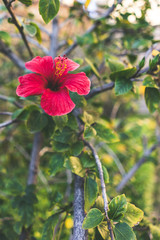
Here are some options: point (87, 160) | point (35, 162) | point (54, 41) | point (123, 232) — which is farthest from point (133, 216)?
point (54, 41)

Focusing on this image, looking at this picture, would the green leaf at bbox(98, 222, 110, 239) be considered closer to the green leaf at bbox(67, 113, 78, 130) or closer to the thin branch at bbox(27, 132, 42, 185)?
the green leaf at bbox(67, 113, 78, 130)

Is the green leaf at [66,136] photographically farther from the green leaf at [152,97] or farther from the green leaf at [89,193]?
the green leaf at [152,97]

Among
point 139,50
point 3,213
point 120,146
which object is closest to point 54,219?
point 3,213

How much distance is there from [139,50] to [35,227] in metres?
1.28

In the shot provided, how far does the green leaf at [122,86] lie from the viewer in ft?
2.02

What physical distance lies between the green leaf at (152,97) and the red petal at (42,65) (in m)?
0.33

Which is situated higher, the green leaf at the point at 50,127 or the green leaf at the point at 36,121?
the green leaf at the point at 36,121

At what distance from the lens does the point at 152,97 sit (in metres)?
0.64

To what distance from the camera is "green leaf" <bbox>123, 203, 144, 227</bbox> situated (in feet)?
1.55

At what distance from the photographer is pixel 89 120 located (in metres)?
0.65

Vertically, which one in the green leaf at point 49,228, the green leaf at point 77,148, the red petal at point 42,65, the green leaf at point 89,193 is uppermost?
the red petal at point 42,65

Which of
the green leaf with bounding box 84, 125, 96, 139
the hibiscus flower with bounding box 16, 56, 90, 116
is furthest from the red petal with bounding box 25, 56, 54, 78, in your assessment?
the green leaf with bounding box 84, 125, 96, 139

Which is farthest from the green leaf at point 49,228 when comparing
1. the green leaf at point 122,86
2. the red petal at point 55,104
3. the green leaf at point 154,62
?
the green leaf at point 154,62

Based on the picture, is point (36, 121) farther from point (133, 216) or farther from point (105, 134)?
point (133, 216)
